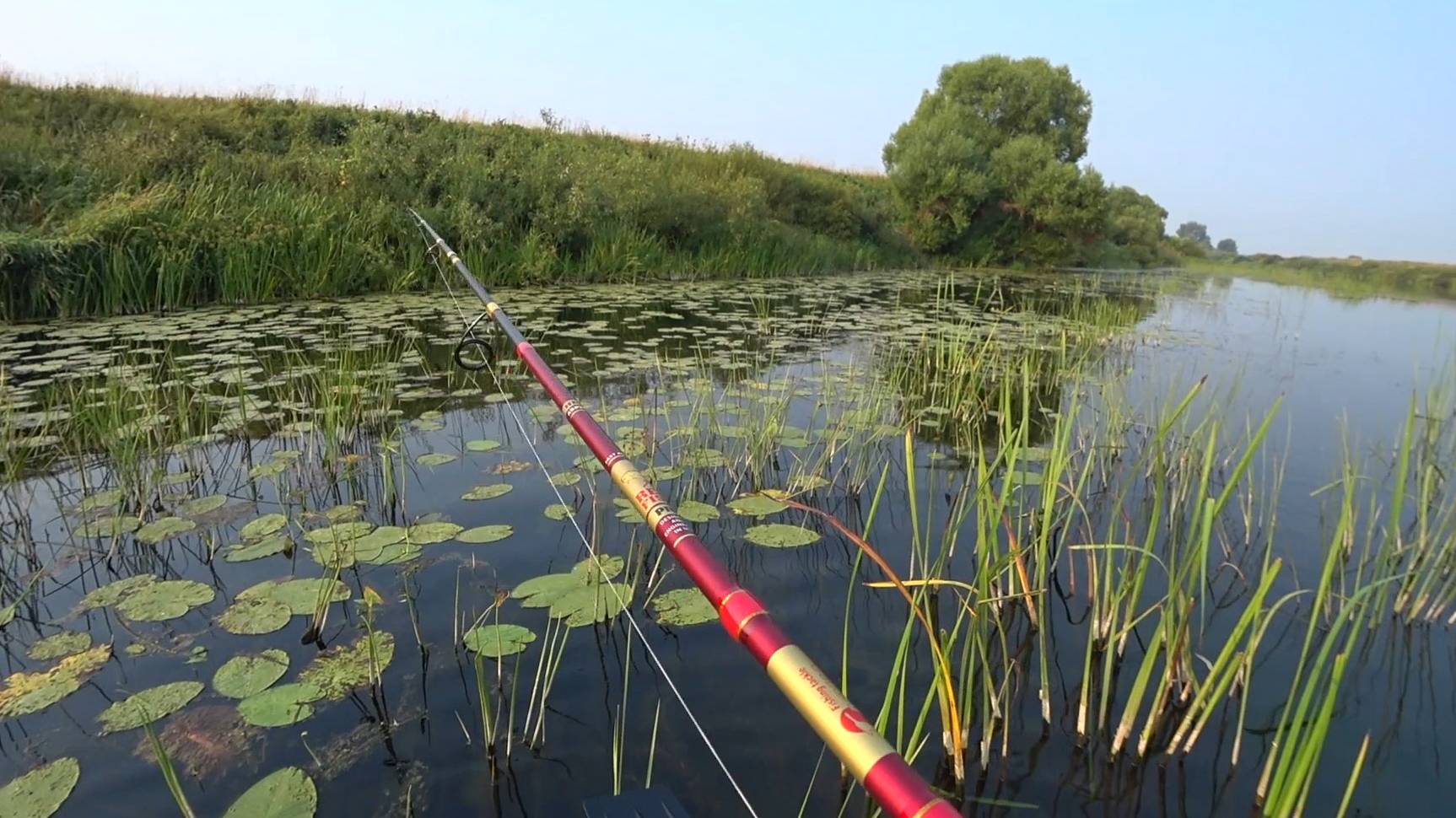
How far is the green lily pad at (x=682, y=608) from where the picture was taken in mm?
2293

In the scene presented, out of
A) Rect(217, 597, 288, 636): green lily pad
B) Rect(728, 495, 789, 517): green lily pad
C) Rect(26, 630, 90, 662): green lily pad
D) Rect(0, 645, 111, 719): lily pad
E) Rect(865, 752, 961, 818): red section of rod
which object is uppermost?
Rect(865, 752, 961, 818): red section of rod

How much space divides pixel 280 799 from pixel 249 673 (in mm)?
525

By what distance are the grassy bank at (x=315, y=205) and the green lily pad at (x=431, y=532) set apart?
22.1 ft

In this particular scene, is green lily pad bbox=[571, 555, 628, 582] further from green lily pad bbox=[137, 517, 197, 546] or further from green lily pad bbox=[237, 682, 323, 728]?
green lily pad bbox=[137, 517, 197, 546]

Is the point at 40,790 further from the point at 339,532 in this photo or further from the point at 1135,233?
the point at 1135,233

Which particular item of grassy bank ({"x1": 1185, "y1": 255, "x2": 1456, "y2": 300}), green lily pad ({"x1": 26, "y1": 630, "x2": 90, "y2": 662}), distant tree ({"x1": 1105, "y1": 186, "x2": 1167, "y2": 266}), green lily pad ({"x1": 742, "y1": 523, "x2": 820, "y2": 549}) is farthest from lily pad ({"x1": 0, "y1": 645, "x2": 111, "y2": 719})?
distant tree ({"x1": 1105, "y1": 186, "x2": 1167, "y2": 266})

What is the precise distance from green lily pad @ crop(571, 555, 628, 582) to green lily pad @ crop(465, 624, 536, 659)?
12.9 inches

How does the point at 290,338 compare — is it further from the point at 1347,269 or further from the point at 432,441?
the point at 1347,269

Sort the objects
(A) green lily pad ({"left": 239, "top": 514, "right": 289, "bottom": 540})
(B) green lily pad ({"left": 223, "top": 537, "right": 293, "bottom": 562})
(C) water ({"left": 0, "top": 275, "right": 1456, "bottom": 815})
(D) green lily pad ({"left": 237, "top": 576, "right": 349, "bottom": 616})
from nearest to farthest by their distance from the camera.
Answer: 1. (C) water ({"left": 0, "top": 275, "right": 1456, "bottom": 815})
2. (D) green lily pad ({"left": 237, "top": 576, "right": 349, "bottom": 616})
3. (B) green lily pad ({"left": 223, "top": 537, "right": 293, "bottom": 562})
4. (A) green lily pad ({"left": 239, "top": 514, "right": 289, "bottom": 540})

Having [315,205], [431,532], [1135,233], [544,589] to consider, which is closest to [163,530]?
[431,532]

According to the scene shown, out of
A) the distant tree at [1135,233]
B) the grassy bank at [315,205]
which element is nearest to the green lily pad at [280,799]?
the grassy bank at [315,205]

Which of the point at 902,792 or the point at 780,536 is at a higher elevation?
the point at 902,792

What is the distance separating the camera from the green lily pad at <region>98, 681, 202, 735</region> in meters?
1.78

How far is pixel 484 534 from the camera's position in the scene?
9.16 feet
